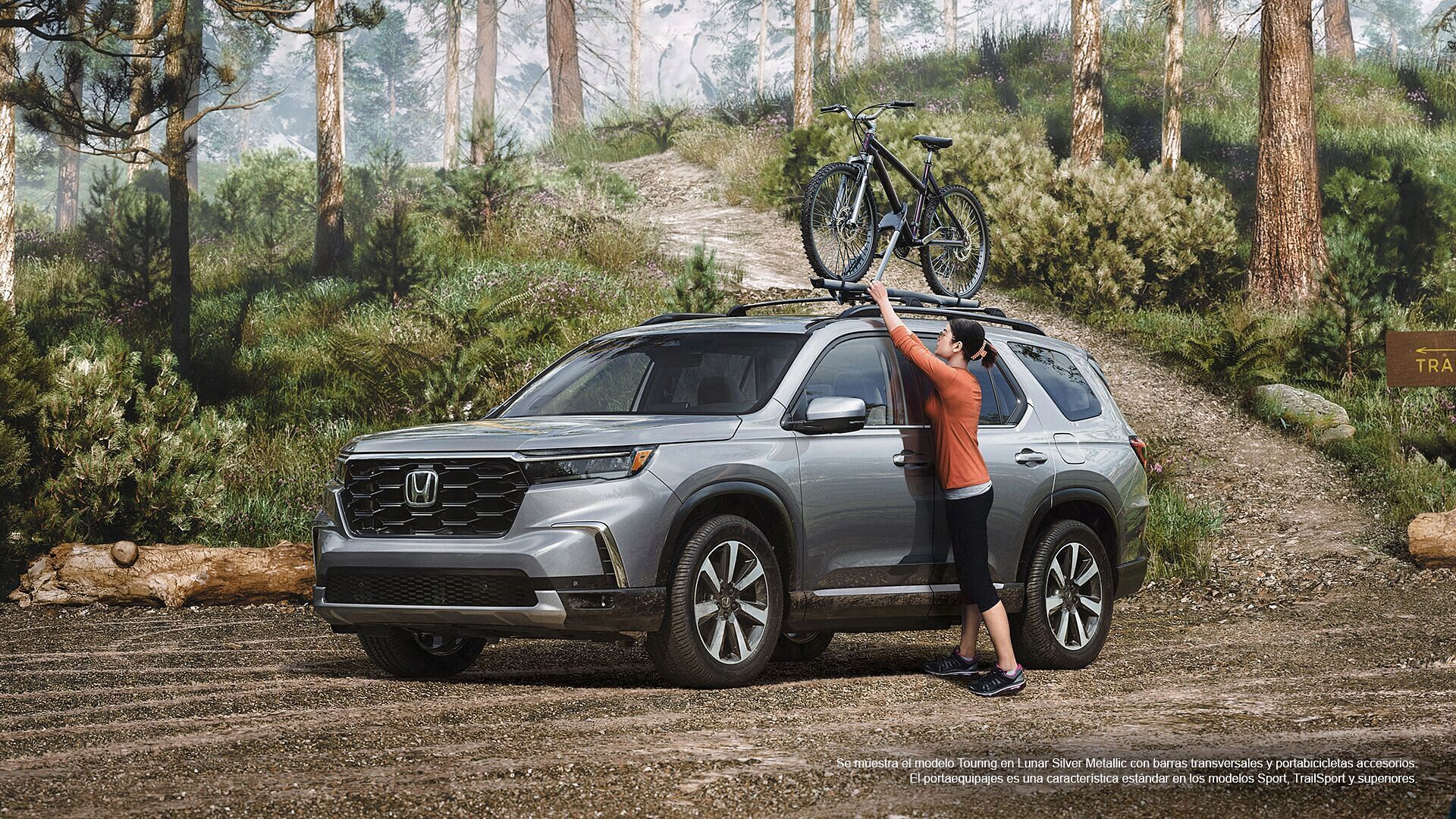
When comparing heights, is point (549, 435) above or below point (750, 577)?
above

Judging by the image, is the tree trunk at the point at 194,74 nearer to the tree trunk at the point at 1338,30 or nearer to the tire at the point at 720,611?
the tire at the point at 720,611

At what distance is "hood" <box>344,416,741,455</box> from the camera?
6.88 metres

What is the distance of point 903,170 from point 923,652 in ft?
12.5

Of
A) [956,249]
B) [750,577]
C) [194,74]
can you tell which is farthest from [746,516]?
[194,74]

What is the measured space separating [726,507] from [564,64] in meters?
34.1

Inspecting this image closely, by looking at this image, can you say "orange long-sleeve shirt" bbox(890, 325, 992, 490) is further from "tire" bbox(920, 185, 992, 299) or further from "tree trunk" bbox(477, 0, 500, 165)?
"tree trunk" bbox(477, 0, 500, 165)

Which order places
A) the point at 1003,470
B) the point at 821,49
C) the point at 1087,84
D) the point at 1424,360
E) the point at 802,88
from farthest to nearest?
the point at 821,49, the point at 802,88, the point at 1087,84, the point at 1424,360, the point at 1003,470

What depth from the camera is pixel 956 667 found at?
819 centimetres

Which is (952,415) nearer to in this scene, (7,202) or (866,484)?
(866,484)

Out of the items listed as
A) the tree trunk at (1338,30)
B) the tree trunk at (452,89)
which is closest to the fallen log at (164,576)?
the tree trunk at (452,89)

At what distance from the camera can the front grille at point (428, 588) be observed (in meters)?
6.73

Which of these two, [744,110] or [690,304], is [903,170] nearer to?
[690,304]

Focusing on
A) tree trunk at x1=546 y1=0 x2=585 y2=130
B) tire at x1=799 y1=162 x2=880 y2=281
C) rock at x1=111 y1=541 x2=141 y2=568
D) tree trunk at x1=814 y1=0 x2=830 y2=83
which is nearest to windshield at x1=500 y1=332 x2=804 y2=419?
tire at x1=799 y1=162 x2=880 y2=281

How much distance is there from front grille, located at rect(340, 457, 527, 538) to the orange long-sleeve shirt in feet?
6.68
